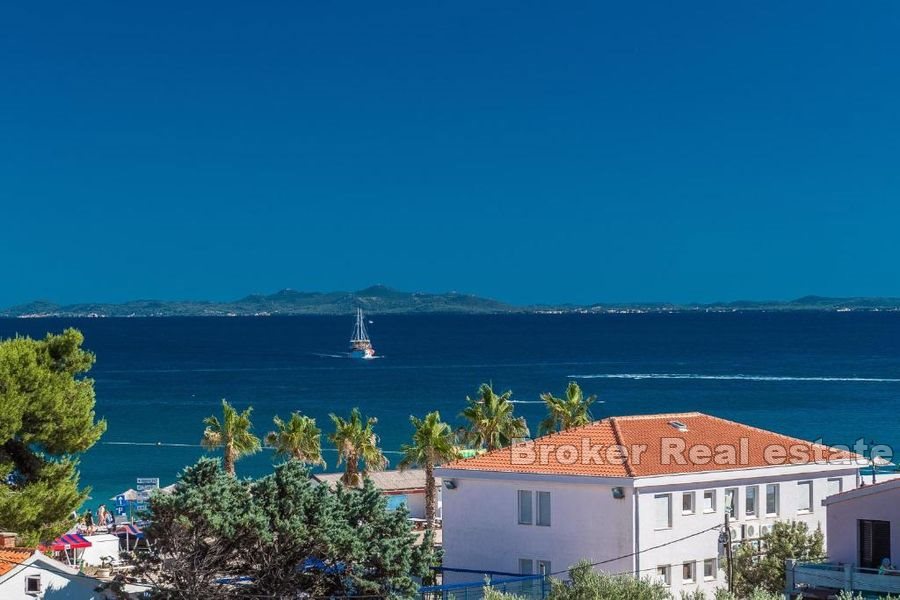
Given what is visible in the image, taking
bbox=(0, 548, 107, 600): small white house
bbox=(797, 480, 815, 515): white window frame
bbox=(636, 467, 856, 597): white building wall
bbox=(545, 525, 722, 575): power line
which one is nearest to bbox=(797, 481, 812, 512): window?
bbox=(797, 480, 815, 515): white window frame

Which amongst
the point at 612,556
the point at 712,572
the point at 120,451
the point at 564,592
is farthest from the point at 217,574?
the point at 120,451

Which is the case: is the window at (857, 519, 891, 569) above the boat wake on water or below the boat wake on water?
below

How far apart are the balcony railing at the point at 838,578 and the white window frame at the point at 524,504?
29.9ft

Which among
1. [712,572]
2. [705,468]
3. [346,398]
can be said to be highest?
[346,398]

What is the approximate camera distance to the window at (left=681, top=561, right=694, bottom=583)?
38616 mm

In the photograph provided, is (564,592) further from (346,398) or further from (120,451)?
(346,398)

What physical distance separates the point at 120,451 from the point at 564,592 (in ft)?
299

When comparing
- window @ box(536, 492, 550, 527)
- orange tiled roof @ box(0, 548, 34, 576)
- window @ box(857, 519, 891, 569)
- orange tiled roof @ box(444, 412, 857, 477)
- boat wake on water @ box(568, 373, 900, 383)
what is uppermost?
boat wake on water @ box(568, 373, 900, 383)

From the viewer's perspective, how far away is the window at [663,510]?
3809 centimetres

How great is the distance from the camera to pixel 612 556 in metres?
37.8

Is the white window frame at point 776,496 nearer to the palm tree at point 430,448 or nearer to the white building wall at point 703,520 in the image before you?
the white building wall at point 703,520

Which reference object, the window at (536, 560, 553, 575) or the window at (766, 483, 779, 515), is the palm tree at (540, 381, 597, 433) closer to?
the window at (766, 483, 779, 515)

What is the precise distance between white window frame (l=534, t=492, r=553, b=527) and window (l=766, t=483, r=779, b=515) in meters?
7.06

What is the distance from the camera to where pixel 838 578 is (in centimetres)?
3144
